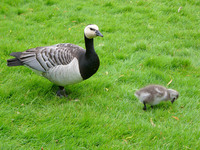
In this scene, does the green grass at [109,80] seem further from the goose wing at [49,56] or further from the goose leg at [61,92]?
the goose wing at [49,56]

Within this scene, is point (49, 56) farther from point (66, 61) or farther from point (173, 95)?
point (173, 95)

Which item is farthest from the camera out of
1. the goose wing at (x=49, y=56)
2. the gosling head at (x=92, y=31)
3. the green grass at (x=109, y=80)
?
the goose wing at (x=49, y=56)

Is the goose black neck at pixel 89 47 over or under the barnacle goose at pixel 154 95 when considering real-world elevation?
over

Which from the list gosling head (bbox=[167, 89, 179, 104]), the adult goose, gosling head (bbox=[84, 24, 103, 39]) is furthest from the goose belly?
gosling head (bbox=[167, 89, 179, 104])

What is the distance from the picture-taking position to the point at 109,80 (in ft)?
16.7

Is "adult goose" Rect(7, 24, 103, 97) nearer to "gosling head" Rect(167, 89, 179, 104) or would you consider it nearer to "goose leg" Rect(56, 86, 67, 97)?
"goose leg" Rect(56, 86, 67, 97)

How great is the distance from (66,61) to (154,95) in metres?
1.80

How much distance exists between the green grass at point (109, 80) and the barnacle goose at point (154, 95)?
0.19 metres

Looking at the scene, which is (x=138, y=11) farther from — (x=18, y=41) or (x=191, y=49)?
(x=18, y=41)

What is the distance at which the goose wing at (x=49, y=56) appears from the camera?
14.1ft

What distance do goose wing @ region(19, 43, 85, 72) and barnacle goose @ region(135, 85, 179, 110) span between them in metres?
1.47

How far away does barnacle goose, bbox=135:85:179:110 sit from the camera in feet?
13.7

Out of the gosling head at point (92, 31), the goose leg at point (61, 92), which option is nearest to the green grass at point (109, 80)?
the goose leg at point (61, 92)

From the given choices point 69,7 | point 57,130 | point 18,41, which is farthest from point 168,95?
point 69,7
